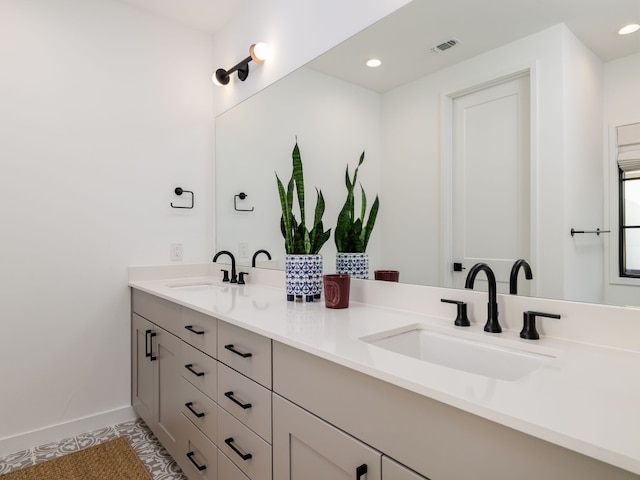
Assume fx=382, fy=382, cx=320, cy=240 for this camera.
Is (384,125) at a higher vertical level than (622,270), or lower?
higher

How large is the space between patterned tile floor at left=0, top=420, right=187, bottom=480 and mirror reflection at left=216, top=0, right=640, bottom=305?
1209 millimetres

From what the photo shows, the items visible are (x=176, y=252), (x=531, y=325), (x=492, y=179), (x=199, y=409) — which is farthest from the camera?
(x=176, y=252)

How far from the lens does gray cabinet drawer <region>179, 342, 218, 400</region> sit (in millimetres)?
1409

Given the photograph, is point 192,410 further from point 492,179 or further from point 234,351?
point 492,179

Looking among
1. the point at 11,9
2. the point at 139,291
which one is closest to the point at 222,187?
the point at 139,291

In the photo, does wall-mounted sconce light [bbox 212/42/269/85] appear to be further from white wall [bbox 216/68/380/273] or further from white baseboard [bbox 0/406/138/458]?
white baseboard [bbox 0/406/138/458]

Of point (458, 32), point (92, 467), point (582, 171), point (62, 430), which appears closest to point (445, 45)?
point (458, 32)

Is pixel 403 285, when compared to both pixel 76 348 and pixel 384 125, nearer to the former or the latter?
pixel 384 125

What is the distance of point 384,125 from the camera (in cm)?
148

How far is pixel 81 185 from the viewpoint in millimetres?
2090

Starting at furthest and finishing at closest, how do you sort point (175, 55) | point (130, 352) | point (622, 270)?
point (175, 55)
point (130, 352)
point (622, 270)

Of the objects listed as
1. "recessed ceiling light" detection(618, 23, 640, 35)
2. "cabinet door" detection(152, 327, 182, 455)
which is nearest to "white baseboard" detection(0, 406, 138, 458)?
"cabinet door" detection(152, 327, 182, 455)

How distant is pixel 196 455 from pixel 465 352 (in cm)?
116

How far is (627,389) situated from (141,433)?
7.30ft
